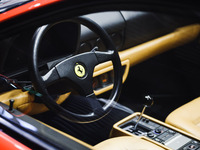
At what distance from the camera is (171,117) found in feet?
5.90

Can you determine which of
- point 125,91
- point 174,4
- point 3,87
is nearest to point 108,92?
point 125,91

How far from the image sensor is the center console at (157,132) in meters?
1.65

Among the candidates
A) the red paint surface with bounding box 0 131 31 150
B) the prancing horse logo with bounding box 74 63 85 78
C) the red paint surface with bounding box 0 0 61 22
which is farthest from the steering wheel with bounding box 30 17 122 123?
the red paint surface with bounding box 0 131 31 150

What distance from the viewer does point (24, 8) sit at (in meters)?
1.27

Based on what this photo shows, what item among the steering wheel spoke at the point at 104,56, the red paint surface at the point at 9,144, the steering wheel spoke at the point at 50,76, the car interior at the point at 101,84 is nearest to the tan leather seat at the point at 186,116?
the car interior at the point at 101,84

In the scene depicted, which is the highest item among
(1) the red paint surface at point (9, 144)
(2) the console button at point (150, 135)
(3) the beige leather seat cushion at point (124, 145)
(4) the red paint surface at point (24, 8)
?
(4) the red paint surface at point (24, 8)

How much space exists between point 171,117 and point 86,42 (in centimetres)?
64

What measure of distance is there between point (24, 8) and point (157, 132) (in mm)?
977

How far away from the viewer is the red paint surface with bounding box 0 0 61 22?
1.23 m

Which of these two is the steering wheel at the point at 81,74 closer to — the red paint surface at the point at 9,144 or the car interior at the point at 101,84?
the car interior at the point at 101,84

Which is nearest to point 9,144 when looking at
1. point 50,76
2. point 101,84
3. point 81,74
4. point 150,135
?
point 50,76

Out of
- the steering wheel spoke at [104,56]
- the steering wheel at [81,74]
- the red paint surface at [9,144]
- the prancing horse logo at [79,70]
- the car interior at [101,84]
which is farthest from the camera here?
the steering wheel spoke at [104,56]

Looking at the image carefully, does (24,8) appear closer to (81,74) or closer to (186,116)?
(81,74)

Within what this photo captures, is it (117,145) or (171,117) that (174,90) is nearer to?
(171,117)
